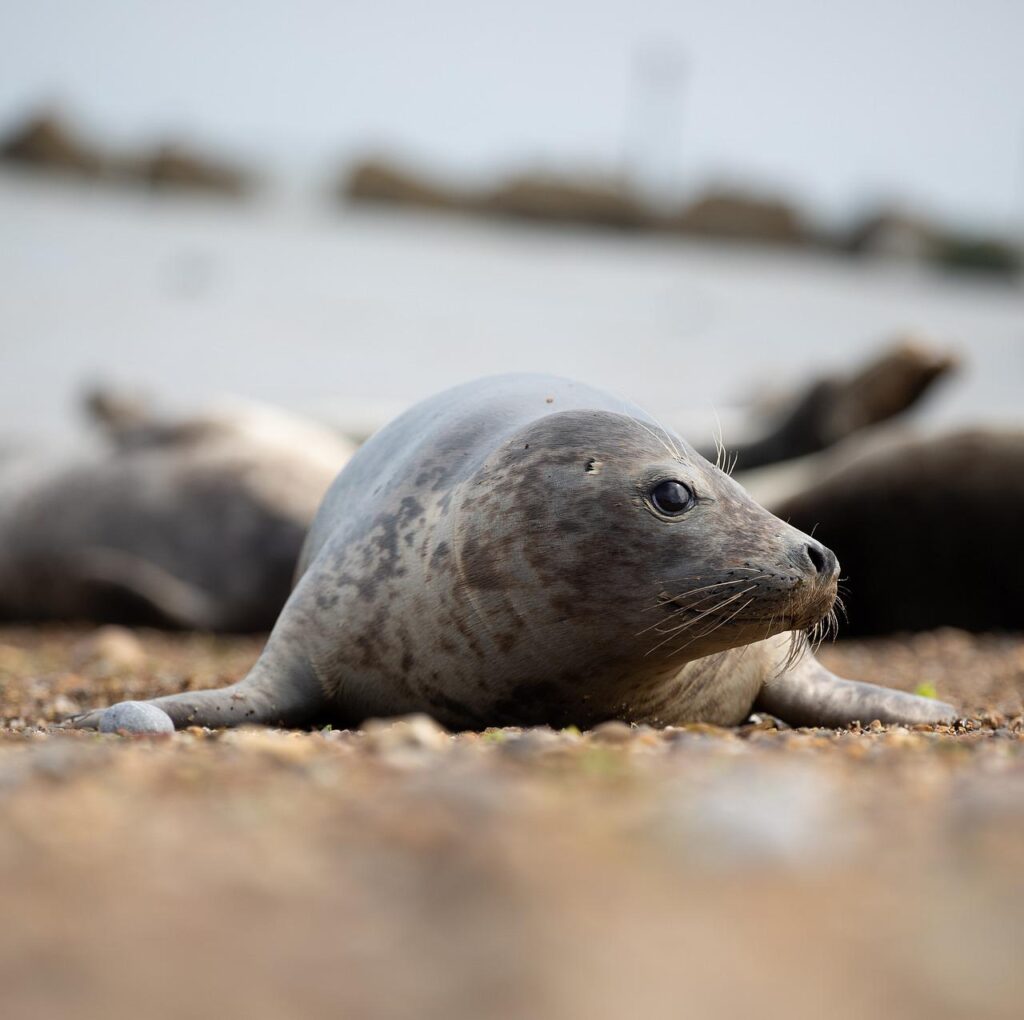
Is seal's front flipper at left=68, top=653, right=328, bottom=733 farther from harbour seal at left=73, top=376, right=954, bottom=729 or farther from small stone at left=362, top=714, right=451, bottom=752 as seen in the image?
small stone at left=362, top=714, right=451, bottom=752

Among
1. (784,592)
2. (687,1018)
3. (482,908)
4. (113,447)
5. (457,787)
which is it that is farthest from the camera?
(113,447)

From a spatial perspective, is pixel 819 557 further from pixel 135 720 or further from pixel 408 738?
pixel 135 720

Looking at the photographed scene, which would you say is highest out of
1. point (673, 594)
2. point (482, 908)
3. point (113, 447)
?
point (482, 908)

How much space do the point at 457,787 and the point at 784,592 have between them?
58.6 inches

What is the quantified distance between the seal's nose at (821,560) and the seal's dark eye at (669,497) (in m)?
0.31

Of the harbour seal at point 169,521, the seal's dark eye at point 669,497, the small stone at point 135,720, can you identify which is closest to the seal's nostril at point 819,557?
the seal's dark eye at point 669,497

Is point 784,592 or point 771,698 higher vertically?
point 784,592

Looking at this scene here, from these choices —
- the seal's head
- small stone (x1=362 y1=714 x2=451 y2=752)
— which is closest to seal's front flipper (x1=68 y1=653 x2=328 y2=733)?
the seal's head

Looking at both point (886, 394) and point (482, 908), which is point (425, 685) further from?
point (886, 394)

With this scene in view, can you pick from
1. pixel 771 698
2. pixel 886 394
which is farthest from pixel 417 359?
pixel 771 698

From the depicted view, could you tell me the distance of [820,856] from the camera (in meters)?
1.86

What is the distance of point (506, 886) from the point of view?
5.76 feet

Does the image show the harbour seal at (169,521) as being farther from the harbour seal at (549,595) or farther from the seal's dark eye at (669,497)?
the seal's dark eye at (669,497)

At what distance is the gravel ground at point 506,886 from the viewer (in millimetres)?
1530
